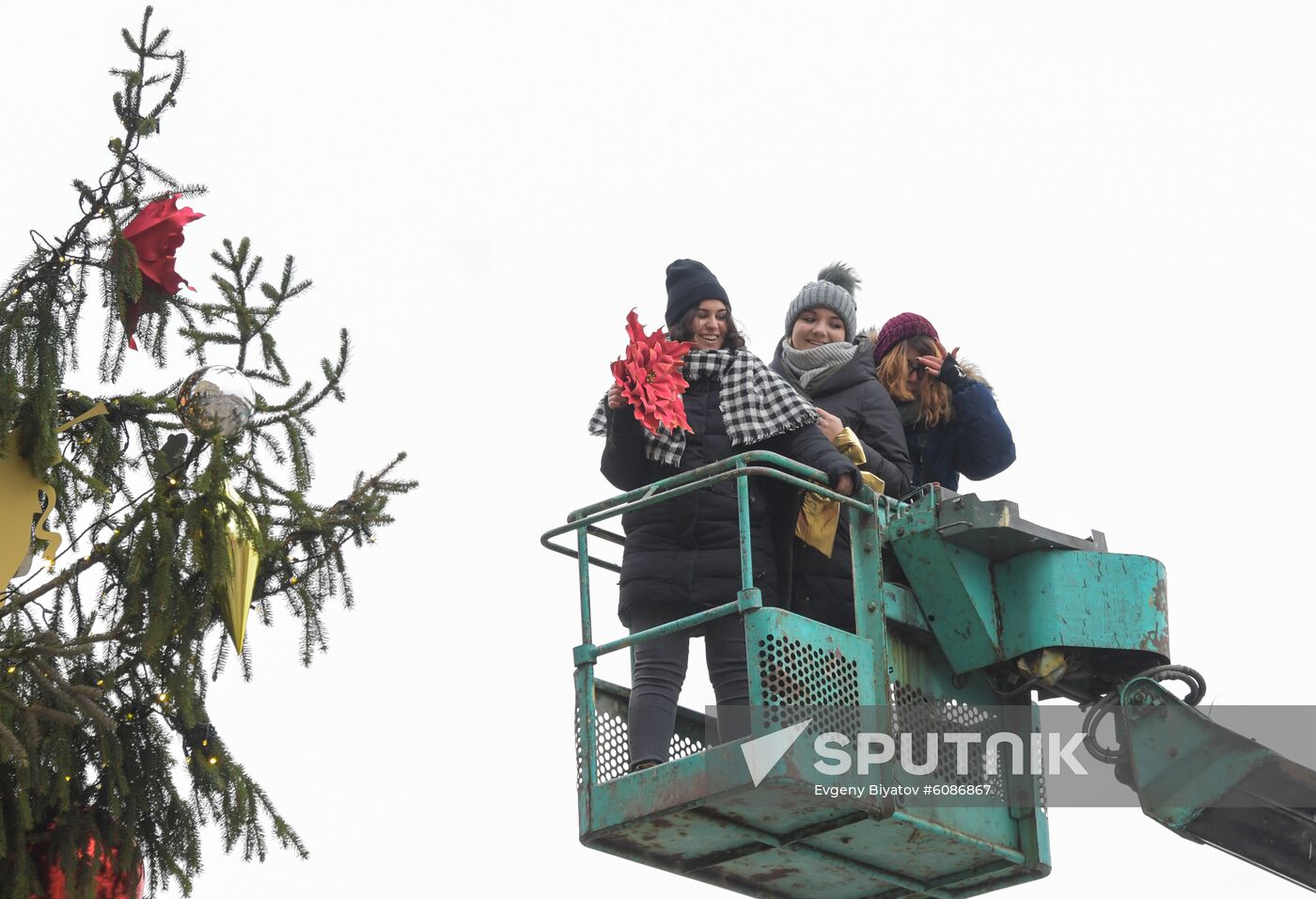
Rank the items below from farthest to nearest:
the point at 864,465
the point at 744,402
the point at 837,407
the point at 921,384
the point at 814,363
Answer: the point at 921,384, the point at 814,363, the point at 837,407, the point at 864,465, the point at 744,402

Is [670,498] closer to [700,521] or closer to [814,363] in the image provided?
[700,521]

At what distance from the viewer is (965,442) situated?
382 inches

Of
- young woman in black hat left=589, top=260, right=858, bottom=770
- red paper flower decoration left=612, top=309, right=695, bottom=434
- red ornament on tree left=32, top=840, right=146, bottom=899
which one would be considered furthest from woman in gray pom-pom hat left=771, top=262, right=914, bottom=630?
red ornament on tree left=32, top=840, right=146, bottom=899

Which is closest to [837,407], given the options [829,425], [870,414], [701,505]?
[870,414]

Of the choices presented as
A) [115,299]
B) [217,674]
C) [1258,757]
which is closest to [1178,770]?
[1258,757]

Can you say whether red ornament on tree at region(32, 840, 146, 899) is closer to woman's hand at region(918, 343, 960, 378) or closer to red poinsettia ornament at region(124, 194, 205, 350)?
red poinsettia ornament at region(124, 194, 205, 350)

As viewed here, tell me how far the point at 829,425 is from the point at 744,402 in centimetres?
49

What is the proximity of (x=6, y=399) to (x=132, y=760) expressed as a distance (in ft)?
4.96

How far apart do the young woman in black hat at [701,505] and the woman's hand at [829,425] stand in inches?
8.6

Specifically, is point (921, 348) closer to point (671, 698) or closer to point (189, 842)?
point (671, 698)

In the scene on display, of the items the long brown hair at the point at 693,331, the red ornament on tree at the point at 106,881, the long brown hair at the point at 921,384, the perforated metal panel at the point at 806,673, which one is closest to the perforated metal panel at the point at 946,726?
the perforated metal panel at the point at 806,673

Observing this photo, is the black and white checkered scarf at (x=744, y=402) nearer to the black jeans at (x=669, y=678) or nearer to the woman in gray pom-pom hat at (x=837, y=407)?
the woman in gray pom-pom hat at (x=837, y=407)

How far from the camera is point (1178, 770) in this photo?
8961 mm

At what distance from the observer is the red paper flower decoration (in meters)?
8.61
